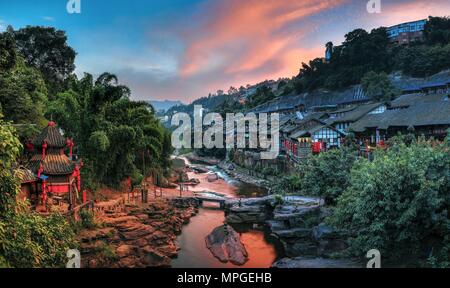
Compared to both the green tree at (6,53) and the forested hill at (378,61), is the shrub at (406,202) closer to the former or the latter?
the green tree at (6,53)

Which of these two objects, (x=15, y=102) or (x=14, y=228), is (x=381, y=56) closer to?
(x=15, y=102)

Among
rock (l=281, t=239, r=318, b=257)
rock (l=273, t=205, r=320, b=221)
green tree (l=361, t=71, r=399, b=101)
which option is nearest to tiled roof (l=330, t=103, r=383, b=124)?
green tree (l=361, t=71, r=399, b=101)

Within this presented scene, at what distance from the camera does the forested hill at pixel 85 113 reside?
18.3 meters

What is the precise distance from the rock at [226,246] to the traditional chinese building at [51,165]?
7.02 metres

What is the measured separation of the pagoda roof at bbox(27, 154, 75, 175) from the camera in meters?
16.0

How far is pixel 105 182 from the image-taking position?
25016 millimetres

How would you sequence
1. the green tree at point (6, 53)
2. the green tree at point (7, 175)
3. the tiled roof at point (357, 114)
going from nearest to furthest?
the green tree at point (7, 175), the green tree at point (6, 53), the tiled roof at point (357, 114)

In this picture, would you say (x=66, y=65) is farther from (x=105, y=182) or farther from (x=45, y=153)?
(x=45, y=153)

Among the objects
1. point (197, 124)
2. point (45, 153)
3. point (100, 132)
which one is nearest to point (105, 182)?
point (100, 132)

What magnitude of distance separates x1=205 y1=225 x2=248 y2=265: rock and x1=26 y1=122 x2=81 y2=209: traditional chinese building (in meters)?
7.02

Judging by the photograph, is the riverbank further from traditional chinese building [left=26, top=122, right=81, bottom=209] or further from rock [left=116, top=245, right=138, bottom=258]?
traditional chinese building [left=26, top=122, right=81, bottom=209]

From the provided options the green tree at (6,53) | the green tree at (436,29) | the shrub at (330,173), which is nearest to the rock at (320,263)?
the shrub at (330,173)

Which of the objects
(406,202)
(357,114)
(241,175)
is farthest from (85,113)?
(241,175)

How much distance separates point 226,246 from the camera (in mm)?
18766
